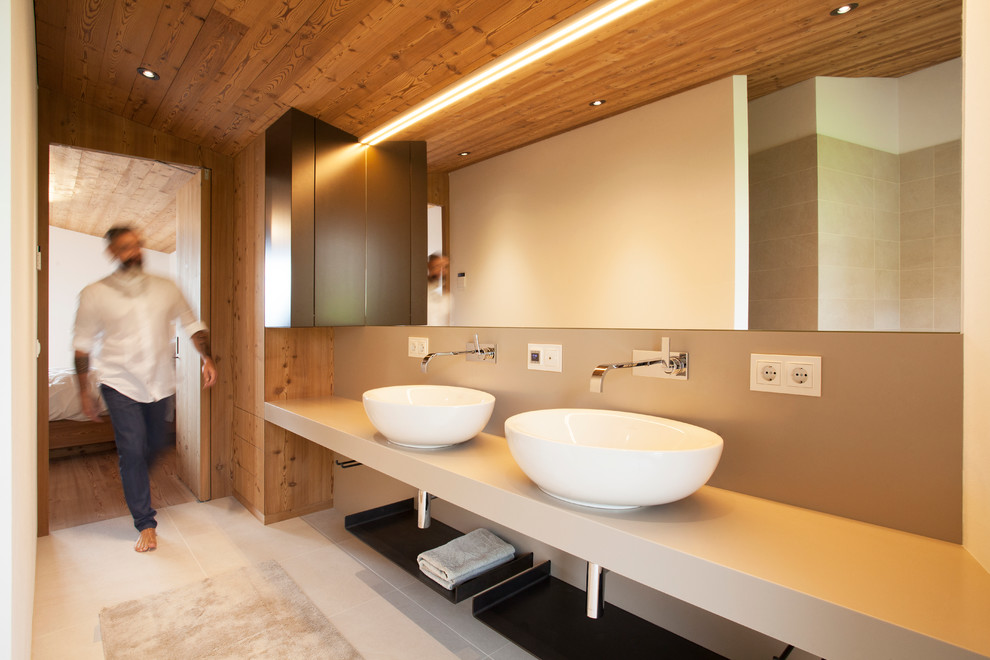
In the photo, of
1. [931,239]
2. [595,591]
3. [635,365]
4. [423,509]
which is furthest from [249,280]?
[931,239]

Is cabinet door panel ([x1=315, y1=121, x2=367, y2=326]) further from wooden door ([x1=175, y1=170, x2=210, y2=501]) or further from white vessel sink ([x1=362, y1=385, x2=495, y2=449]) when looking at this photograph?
white vessel sink ([x1=362, y1=385, x2=495, y2=449])

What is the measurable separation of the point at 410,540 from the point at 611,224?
1.63 metres

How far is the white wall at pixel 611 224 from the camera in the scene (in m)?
1.49

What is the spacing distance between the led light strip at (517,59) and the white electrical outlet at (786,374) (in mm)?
1146

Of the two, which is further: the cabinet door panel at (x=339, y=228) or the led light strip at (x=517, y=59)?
the cabinet door panel at (x=339, y=228)

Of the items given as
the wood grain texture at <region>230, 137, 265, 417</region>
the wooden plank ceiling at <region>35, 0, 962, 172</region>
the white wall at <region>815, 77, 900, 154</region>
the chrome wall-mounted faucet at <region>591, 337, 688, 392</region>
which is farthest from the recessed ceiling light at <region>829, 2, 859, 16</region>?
the wood grain texture at <region>230, 137, 265, 417</region>

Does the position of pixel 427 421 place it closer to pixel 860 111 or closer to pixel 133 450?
pixel 860 111

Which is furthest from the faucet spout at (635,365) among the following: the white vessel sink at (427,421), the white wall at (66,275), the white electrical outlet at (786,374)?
the white wall at (66,275)

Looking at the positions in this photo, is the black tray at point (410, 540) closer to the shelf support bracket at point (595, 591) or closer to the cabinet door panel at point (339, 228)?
the shelf support bracket at point (595, 591)

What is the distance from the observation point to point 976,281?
1021mm

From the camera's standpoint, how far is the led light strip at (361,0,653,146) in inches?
64.5

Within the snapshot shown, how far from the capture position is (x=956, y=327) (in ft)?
3.53

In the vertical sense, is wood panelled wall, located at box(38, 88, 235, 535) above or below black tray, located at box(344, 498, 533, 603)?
above

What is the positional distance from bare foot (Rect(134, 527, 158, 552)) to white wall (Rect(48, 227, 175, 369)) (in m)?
0.98
